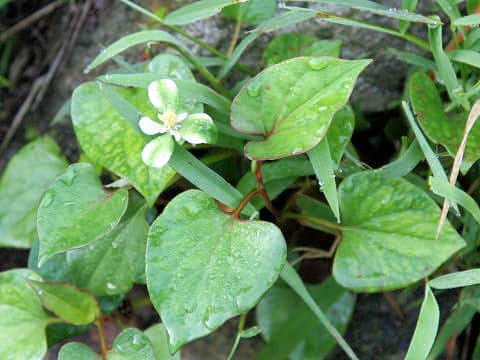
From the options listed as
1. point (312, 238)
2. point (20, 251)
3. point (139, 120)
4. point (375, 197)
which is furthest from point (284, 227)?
point (20, 251)

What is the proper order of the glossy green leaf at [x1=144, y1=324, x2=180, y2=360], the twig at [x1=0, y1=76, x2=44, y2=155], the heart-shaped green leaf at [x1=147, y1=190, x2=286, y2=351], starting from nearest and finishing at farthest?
the heart-shaped green leaf at [x1=147, y1=190, x2=286, y2=351], the glossy green leaf at [x1=144, y1=324, x2=180, y2=360], the twig at [x1=0, y1=76, x2=44, y2=155]

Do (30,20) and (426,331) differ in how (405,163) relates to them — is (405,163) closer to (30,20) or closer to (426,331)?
(426,331)

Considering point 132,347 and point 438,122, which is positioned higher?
point 438,122

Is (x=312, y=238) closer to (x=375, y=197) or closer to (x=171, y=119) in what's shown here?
(x=375, y=197)

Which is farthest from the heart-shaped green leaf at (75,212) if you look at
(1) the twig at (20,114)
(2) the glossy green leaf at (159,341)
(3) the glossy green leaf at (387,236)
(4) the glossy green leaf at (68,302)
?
(1) the twig at (20,114)

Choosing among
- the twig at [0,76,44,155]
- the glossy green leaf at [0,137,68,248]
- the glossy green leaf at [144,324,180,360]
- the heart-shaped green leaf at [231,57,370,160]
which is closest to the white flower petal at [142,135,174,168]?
the heart-shaped green leaf at [231,57,370,160]

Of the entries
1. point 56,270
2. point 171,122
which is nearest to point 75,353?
point 56,270

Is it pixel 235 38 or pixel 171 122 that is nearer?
pixel 171 122

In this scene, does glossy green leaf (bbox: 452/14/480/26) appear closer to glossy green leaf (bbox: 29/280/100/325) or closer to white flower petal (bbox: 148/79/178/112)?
white flower petal (bbox: 148/79/178/112)
